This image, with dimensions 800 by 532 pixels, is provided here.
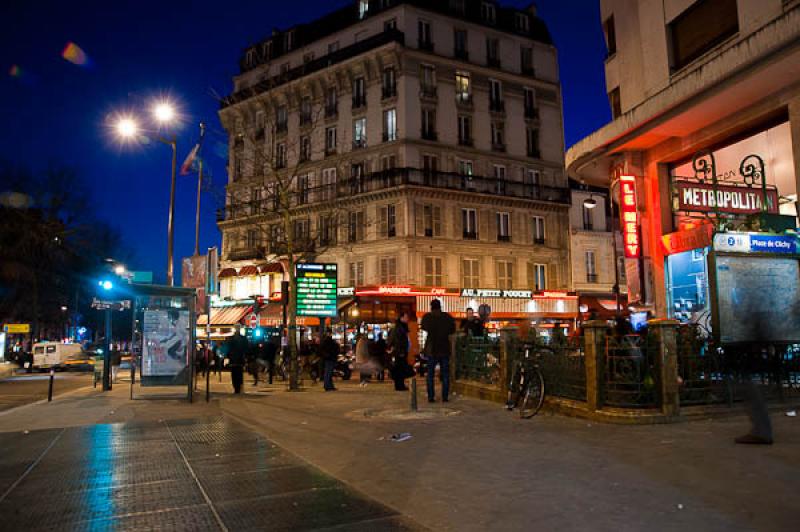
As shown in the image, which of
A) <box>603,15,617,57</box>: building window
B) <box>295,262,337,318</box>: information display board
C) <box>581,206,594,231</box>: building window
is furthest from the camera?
<box>581,206,594,231</box>: building window

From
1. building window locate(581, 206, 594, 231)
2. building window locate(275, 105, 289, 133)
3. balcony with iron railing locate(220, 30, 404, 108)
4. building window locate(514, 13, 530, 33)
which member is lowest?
building window locate(581, 206, 594, 231)

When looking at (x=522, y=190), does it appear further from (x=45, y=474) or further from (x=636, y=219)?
(x=45, y=474)

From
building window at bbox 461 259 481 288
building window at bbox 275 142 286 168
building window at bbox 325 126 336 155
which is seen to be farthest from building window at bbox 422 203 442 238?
building window at bbox 275 142 286 168

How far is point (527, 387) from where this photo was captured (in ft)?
32.1

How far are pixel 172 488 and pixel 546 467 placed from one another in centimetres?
370

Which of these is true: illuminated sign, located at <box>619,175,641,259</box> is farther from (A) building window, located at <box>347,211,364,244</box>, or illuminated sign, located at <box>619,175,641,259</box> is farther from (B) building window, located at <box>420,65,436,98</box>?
(B) building window, located at <box>420,65,436,98</box>

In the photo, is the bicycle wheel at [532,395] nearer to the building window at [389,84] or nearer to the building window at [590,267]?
the building window at [389,84]

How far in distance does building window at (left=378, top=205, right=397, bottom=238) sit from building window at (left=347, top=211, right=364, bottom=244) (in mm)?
1423

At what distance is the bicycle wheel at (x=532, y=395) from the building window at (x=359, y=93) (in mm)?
31724

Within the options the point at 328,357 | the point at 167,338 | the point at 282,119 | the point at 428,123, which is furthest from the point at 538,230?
the point at 167,338

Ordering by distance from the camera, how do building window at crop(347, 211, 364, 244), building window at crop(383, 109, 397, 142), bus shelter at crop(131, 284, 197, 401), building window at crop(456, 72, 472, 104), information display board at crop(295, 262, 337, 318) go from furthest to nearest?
building window at crop(456, 72, 472, 104) < building window at crop(383, 109, 397, 142) < building window at crop(347, 211, 364, 244) < information display board at crop(295, 262, 337, 318) < bus shelter at crop(131, 284, 197, 401)

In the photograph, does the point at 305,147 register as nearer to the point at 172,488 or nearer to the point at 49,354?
the point at 49,354

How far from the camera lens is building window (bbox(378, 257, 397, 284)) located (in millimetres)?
35406

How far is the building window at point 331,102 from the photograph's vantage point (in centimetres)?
4009
